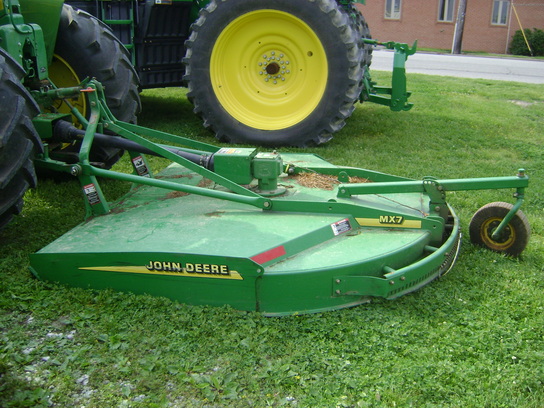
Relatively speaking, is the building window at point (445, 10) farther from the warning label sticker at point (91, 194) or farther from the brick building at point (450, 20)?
the warning label sticker at point (91, 194)

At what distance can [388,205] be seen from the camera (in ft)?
12.5

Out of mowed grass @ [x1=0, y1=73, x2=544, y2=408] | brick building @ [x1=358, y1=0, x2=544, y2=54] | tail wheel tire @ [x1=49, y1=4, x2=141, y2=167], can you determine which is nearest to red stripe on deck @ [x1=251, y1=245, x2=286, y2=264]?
mowed grass @ [x1=0, y1=73, x2=544, y2=408]

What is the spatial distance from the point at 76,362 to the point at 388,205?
200cm

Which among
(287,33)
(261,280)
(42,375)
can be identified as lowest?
(42,375)

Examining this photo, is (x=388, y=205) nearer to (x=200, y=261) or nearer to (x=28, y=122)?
(x=200, y=261)

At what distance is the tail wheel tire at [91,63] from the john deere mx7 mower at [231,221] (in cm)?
50

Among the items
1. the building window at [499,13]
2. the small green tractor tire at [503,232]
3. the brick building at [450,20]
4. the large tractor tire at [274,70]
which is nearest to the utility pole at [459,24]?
the brick building at [450,20]

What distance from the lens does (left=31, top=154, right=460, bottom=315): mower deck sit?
3.09m

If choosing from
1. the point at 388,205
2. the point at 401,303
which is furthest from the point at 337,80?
the point at 401,303

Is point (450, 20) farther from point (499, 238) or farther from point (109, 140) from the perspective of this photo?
point (109, 140)

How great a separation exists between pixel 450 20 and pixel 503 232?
28150 millimetres

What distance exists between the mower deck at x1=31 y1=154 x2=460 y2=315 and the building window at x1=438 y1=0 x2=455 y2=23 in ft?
92.6

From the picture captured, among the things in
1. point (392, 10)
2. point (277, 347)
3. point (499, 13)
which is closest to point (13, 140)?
point (277, 347)

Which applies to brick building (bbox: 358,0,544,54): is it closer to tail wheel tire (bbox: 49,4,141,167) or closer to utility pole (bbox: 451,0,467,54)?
utility pole (bbox: 451,0,467,54)
